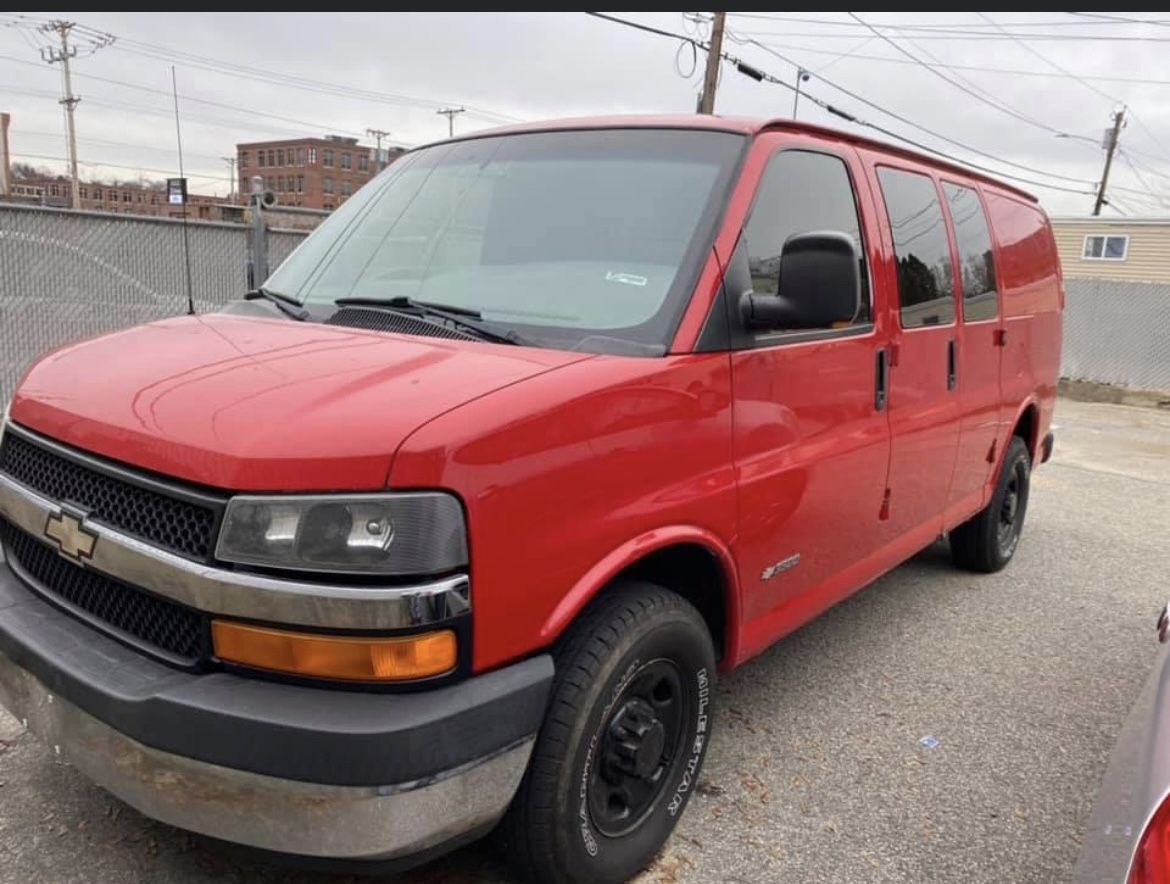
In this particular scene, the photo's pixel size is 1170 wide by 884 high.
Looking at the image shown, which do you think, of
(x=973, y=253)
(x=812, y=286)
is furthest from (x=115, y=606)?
(x=973, y=253)

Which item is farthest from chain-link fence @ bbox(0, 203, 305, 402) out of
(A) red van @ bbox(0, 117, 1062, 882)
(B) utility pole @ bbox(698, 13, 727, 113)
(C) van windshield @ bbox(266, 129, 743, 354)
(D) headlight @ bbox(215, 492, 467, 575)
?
(B) utility pole @ bbox(698, 13, 727, 113)

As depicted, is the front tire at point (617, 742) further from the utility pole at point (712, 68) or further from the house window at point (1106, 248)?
the house window at point (1106, 248)

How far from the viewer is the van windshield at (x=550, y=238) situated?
264 centimetres

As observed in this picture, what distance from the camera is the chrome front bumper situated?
1.87 m

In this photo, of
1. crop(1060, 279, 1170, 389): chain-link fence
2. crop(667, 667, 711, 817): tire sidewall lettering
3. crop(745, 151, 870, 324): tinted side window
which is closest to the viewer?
crop(667, 667, 711, 817): tire sidewall lettering

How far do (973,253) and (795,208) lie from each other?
199 cm

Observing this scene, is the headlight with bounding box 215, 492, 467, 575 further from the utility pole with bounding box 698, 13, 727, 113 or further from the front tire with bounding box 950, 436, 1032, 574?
the utility pole with bounding box 698, 13, 727, 113

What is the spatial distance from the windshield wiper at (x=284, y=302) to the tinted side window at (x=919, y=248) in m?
2.32

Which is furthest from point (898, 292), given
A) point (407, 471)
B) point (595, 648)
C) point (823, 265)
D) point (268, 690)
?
point (268, 690)

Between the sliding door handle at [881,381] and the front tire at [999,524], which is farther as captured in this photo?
the front tire at [999,524]

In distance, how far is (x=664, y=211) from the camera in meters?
2.81

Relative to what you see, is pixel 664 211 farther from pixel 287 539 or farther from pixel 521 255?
pixel 287 539

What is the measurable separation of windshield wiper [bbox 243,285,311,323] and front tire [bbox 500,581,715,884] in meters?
1.38

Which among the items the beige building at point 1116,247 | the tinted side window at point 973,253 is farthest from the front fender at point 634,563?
the beige building at point 1116,247
